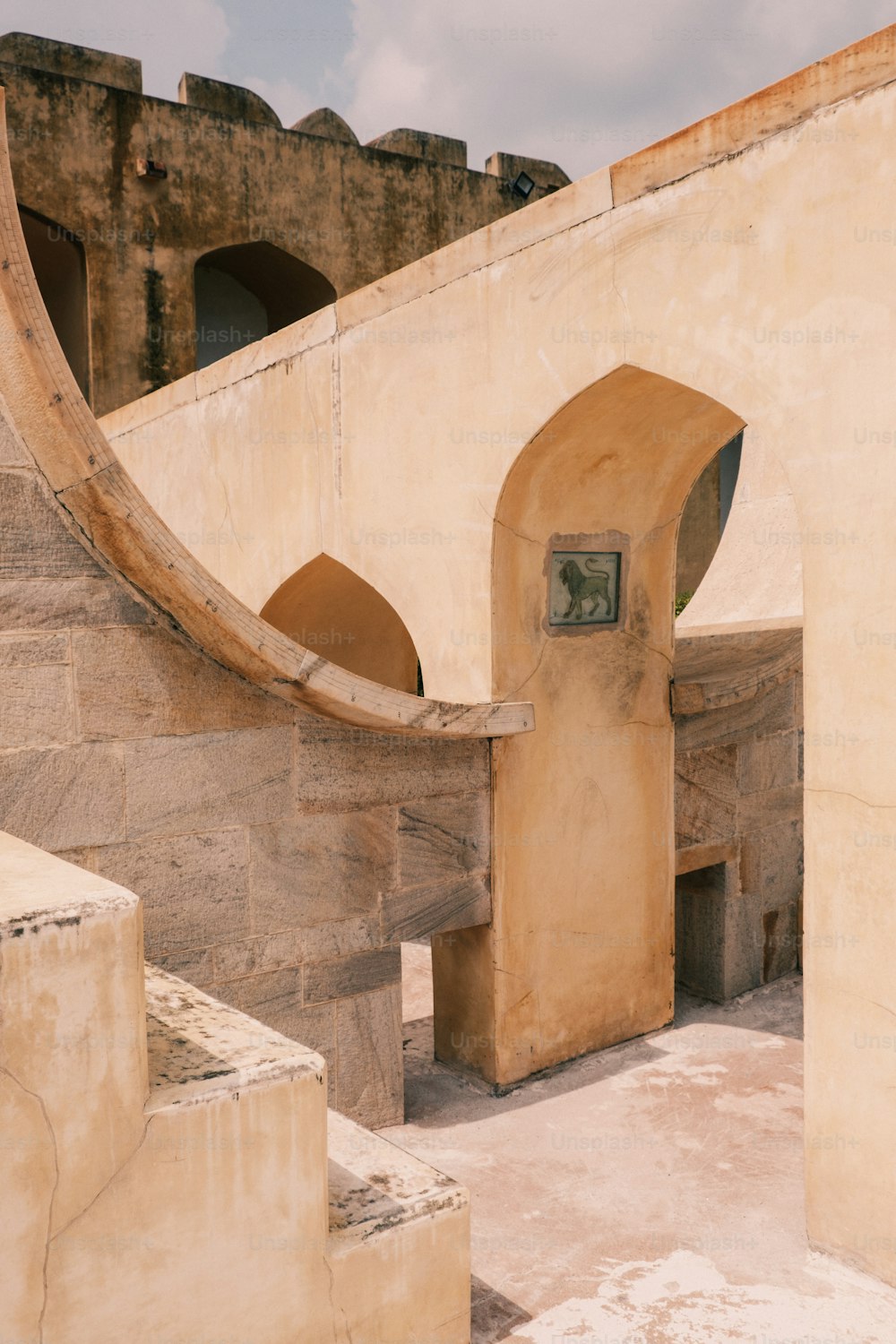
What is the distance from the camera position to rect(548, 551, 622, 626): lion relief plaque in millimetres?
5410

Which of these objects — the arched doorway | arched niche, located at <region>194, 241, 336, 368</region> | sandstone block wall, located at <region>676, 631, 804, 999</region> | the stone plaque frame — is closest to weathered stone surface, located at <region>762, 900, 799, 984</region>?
sandstone block wall, located at <region>676, 631, 804, 999</region>

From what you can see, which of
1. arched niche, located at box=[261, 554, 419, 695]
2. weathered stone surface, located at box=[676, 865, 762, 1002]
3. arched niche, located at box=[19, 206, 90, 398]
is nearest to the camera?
weathered stone surface, located at box=[676, 865, 762, 1002]

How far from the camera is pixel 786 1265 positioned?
3.84 m

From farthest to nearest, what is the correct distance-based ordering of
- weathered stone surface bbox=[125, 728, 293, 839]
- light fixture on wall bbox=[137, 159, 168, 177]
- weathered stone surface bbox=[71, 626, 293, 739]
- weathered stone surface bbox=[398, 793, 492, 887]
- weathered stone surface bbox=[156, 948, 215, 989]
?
light fixture on wall bbox=[137, 159, 168, 177] < weathered stone surface bbox=[398, 793, 492, 887] < weathered stone surface bbox=[156, 948, 215, 989] < weathered stone surface bbox=[125, 728, 293, 839] < weathered stone surface bbox=[71, 626, 293, 739]

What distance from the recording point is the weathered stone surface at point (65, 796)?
3.66 meters

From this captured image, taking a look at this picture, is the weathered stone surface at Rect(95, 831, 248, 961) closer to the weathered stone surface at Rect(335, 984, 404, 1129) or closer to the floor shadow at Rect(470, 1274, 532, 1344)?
the weathered stone surface at Rect(335, 984, 404, 1129)

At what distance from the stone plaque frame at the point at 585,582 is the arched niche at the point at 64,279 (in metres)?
6.78

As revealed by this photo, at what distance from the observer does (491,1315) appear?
363 centimetres

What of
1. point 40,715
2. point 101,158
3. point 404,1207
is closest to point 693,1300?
point 404,1207

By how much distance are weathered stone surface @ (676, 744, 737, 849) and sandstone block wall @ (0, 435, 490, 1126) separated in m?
1.51

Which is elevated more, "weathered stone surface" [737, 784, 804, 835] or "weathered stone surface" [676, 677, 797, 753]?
"weathered stone surface" [676, 677, 797, 753]

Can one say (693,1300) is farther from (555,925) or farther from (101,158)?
(101,158)

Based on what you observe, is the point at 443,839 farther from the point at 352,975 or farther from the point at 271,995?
the point at 271,995

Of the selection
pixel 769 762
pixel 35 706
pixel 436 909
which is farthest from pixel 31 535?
pixel 769 762
